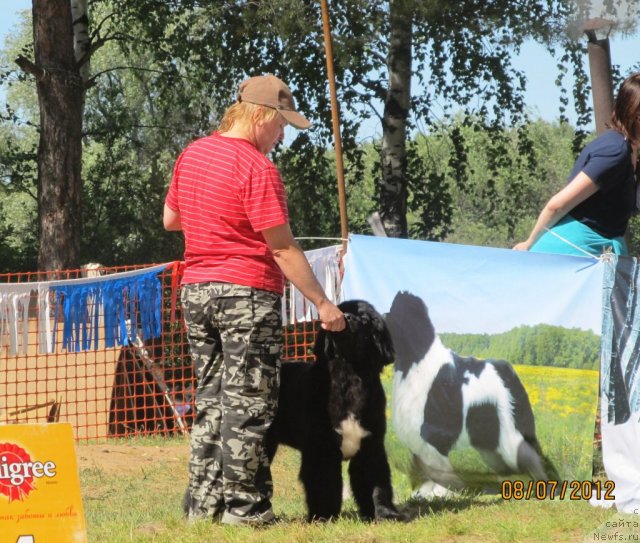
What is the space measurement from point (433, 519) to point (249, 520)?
31.8 inches

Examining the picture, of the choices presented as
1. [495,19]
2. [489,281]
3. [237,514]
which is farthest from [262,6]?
[237,514]

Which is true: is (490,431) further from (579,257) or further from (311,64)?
(311,64)

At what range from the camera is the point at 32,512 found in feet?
10.6

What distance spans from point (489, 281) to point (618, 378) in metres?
0.78

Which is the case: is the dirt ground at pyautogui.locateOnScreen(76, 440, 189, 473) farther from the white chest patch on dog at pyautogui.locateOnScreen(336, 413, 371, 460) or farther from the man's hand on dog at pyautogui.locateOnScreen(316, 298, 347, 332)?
the man's hand on dog at pyautogui.locateOnScreen(316, 298, 347, 332)

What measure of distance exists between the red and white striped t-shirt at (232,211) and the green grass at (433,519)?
41.7 inches

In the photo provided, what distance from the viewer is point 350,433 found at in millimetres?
4117

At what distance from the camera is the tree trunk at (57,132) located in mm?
11664

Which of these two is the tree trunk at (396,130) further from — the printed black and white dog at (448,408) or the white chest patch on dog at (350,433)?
the white chest patch on dog at (350,433)

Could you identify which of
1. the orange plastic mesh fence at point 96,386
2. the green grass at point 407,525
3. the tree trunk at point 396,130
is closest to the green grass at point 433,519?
the green grass at point 407,525

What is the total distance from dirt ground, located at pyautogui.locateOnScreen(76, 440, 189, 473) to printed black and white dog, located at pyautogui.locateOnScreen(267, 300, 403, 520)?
10.8ft

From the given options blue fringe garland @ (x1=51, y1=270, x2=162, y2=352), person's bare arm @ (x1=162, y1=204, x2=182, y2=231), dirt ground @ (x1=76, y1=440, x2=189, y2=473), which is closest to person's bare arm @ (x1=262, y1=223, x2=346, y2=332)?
person's bare arm @ (x1=162, y1=204, x2=182, y2=231)

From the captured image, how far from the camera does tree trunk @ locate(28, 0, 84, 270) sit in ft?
38.3

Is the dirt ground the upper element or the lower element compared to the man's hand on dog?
lower
